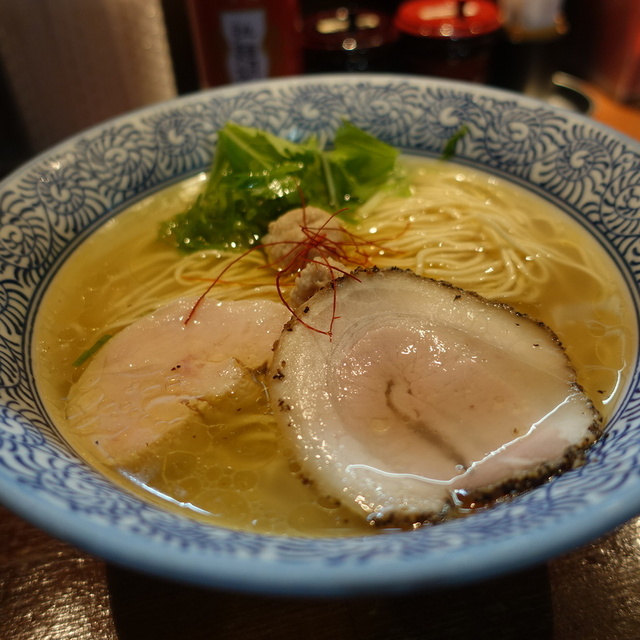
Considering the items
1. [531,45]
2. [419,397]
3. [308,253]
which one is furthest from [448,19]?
[419,397]

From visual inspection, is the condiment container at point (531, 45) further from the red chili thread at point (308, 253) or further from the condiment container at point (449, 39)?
the red chili thread at point (308, 253)

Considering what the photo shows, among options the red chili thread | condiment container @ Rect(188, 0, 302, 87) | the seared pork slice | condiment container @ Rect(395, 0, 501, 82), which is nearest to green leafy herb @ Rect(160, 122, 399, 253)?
the red chili thread

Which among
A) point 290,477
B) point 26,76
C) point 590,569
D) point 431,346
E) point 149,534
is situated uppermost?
point 26,76

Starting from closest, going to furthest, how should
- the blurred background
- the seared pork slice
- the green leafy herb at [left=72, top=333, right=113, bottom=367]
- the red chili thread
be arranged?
the seared pork slice → the green leafy herb at [left=72, top=333, right=113, bottom=367] → the red chili thread → the blurred background

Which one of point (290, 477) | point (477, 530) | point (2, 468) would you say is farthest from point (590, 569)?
point (2, 468)

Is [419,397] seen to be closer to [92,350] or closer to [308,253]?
[308,253]

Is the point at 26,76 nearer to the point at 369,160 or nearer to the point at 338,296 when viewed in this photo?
the point at 369,160

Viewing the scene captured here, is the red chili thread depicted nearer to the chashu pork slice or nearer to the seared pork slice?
the seared pork slice
